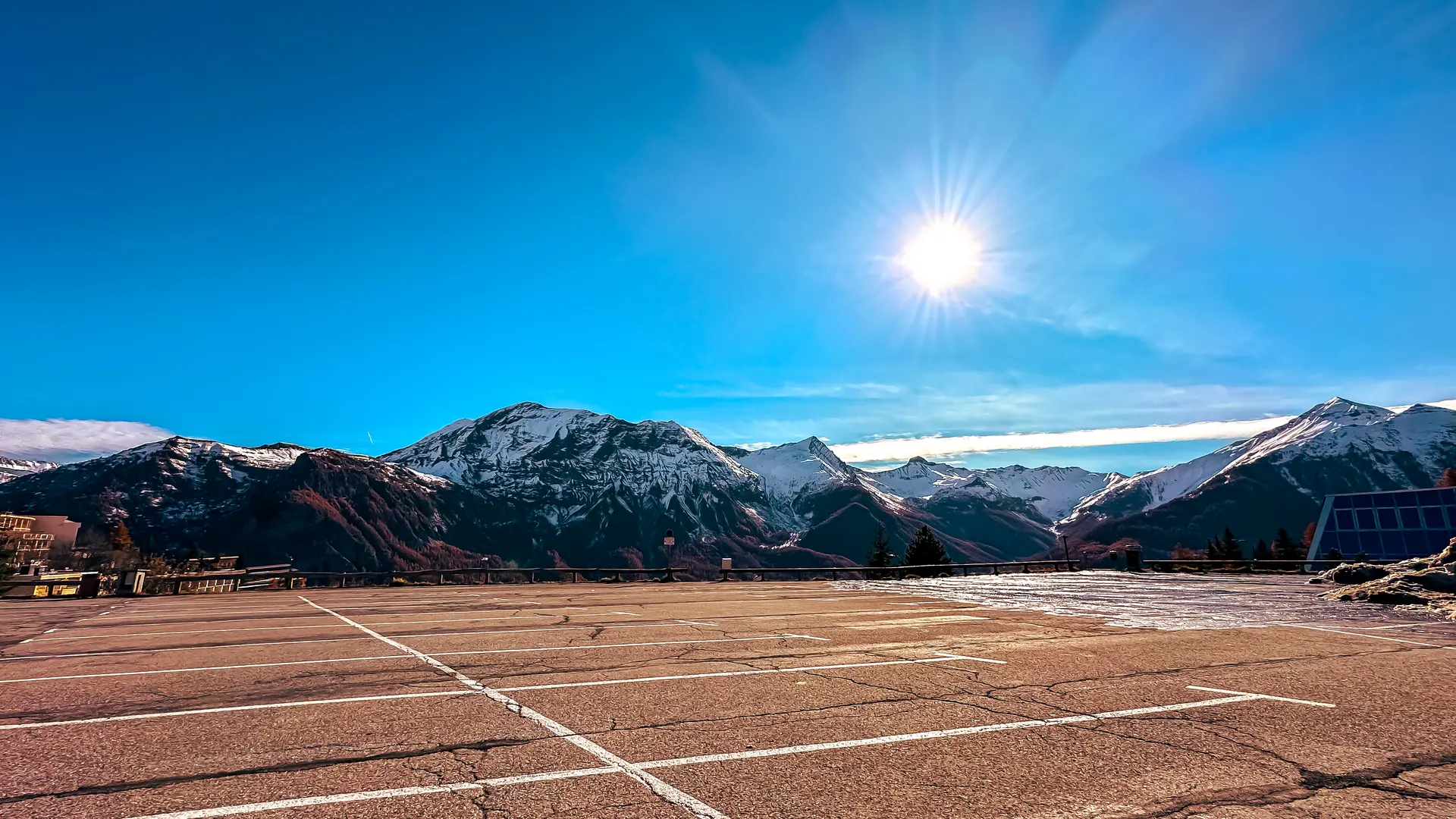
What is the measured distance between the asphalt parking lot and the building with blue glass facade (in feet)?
240

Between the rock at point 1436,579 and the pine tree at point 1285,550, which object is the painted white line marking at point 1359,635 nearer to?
the rock at point 1436,579

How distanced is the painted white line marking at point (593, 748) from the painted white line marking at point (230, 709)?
20.9 inches

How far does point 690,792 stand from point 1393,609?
65.2 feet

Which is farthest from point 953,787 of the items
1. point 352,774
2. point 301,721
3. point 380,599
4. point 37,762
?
point 380,599

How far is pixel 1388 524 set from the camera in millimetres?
65688

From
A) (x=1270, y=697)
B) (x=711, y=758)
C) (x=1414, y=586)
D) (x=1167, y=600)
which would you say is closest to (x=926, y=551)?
(x=1167, y=600)

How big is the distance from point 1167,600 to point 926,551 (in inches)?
2134

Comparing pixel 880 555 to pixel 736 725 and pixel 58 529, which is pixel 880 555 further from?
pixel 58 529

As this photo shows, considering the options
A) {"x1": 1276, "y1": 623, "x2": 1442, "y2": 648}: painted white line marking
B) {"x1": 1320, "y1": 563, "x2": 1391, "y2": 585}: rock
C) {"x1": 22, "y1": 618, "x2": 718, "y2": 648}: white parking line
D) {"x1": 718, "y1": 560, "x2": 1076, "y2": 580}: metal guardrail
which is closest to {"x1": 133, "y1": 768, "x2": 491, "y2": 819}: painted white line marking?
{"x1": 22, "y1": 618, "x2": 718, "y2": 648}: white parking line

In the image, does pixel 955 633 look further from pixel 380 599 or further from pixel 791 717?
pixel 380 599

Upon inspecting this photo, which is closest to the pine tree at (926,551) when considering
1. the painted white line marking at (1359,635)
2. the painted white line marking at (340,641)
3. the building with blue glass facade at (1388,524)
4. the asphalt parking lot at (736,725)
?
the building with blue glass facade at (1388,524)

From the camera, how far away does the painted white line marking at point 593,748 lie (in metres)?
4.34

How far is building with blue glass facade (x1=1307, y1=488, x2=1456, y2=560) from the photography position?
62281 millimetres

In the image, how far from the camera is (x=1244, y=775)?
4.98m
